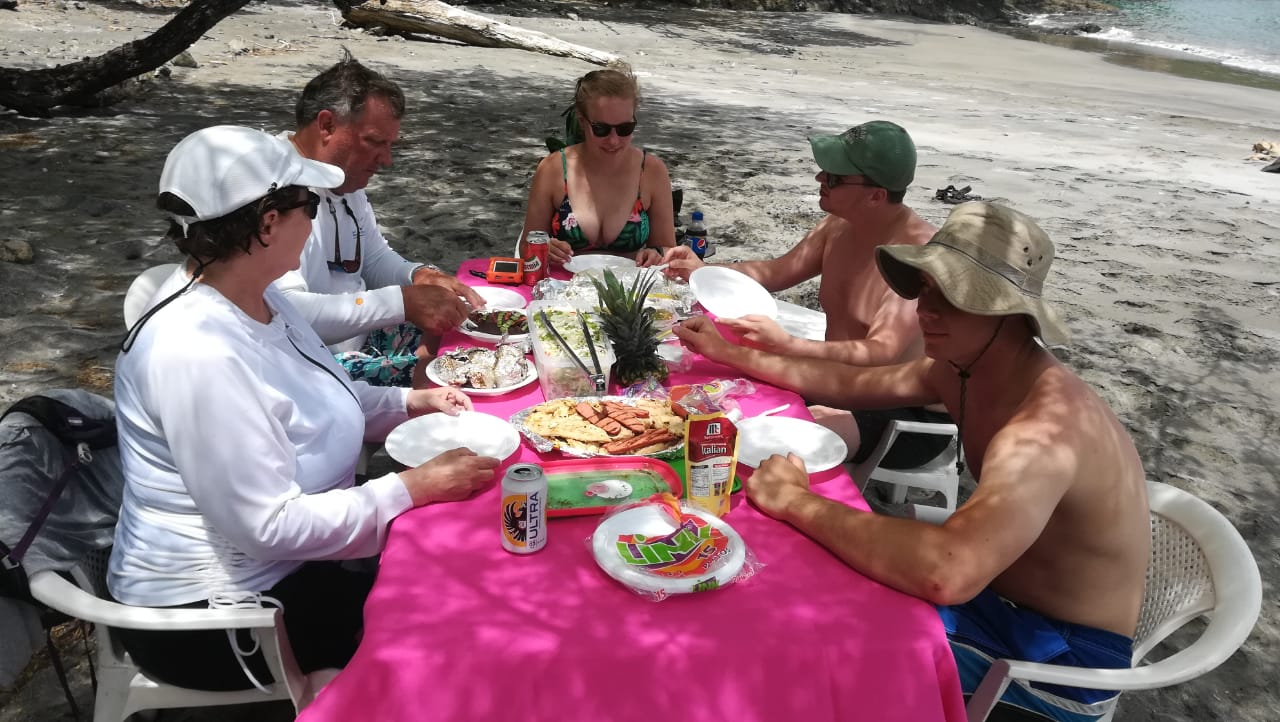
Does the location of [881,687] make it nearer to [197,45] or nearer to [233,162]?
[233,162]

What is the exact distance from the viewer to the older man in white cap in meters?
2.08

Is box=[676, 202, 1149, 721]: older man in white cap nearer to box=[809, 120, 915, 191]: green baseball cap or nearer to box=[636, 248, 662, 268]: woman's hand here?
box=[809, 120, 915, 191]: green baseball cap

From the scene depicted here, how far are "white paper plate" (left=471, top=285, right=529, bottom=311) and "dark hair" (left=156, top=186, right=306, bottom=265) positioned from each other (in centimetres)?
161

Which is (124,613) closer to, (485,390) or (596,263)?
(485,390)

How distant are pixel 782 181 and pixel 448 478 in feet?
28.5

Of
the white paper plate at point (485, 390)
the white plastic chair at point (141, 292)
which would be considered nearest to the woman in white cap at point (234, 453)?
the white paper plate at point (485, 390)

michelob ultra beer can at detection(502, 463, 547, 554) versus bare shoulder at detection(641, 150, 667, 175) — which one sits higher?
bare shoulder at detection(641, 150, 667, 175)

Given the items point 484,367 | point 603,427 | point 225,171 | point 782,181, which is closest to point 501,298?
point 484,367

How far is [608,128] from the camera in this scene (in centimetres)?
479

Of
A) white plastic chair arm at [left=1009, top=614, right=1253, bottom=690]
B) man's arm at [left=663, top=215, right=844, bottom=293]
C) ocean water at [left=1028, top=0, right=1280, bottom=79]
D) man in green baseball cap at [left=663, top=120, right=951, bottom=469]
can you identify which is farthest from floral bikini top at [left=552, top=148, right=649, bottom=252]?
ocean water at [left=1028, top=0, right=1280, bottom=79]

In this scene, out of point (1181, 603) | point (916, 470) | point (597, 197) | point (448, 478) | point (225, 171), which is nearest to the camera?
point (225, 171)

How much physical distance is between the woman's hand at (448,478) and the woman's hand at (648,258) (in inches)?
95.5

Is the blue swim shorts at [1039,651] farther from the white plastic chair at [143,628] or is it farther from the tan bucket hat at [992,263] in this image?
the white plastic chair at [143,628]

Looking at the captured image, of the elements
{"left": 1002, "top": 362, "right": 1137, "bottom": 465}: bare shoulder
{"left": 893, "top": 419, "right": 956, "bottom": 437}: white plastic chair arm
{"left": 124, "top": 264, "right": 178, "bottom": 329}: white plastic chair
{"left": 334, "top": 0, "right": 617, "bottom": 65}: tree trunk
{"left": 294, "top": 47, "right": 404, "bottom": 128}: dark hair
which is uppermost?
{"left": 334, "top": 0, "right": 617, "bottom": 65}: tree trunk
